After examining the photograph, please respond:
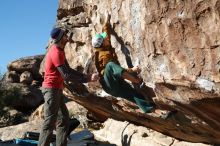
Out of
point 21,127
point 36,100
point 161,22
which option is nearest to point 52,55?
point 161,22

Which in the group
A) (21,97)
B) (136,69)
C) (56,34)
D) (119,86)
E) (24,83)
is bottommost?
(21,97)

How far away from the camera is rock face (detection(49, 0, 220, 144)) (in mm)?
6215

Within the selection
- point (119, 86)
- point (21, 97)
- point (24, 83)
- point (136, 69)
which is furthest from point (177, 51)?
point (24, 83)

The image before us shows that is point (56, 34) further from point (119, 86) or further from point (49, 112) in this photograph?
point (119, 86)

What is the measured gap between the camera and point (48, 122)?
844 cm

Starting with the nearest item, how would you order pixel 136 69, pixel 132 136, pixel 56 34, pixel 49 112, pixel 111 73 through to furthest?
pixel 136 69
pixel 56 34
pixel 49 112
pixel 111 73
pixel 132 136

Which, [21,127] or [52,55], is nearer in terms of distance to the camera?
[52,55]

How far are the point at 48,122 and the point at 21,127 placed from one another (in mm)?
5797

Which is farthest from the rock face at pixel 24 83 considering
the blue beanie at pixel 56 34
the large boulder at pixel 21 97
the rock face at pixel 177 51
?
the blue beanie at pixel 56 34

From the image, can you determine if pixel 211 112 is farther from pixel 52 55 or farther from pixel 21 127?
pixel 21 127

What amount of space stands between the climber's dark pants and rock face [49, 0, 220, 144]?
33 cm

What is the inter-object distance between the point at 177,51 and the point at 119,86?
246cm

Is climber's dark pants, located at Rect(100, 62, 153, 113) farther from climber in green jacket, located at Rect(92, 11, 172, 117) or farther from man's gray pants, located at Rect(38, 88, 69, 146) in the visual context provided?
man's gray pants, located at Rect(38, 88, 69, 146)

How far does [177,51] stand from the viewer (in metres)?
6.67
